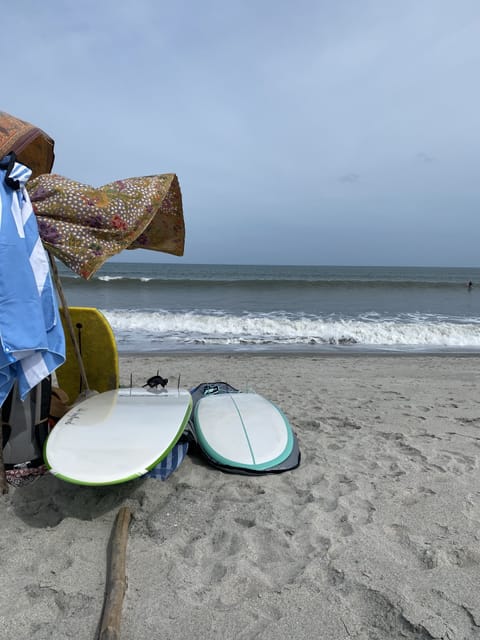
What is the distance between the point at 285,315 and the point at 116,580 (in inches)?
510

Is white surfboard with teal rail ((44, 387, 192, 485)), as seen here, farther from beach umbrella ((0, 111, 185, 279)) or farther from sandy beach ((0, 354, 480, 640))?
beach umbrella ((0, 111, 185, 279))

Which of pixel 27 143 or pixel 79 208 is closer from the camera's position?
pixel 79 208

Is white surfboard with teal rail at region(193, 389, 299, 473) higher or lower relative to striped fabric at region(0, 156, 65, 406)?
lower

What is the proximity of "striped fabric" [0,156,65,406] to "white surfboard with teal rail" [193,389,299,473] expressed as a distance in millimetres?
1362

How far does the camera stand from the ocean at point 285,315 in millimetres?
10219

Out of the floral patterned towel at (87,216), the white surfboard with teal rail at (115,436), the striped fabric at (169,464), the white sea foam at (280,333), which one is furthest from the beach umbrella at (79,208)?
the white sea foam at (280,333)

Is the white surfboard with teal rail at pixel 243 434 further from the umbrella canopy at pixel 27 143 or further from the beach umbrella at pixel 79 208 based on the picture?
the umbrella canopy at pixel 27 143

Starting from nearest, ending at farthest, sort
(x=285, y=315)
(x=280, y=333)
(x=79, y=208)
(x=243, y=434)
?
(x=79, y=208), (x=243, y=434), (x=280, y=333), (x=285, y=315)

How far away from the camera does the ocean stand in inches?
402

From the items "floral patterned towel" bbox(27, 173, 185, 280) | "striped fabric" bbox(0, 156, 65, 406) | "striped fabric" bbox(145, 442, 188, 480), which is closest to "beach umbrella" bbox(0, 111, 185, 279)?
"floral patterned towel" bbox(27, 173, 185, 280)

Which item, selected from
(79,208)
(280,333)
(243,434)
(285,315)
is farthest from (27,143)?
(285,315)

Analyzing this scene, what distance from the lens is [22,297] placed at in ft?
7.75

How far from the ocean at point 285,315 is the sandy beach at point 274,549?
615cm

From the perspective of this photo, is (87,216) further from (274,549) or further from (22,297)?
(274,549)
